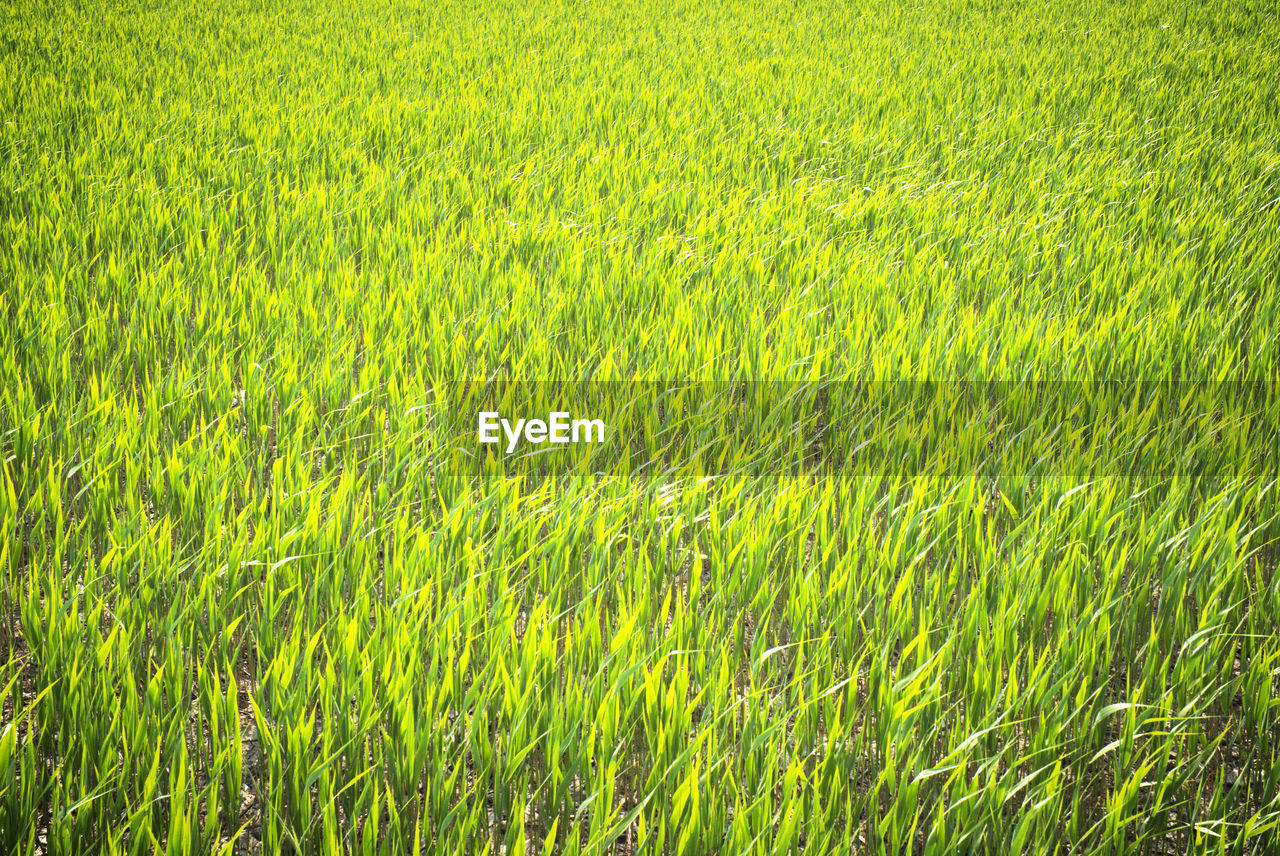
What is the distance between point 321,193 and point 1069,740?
3.32m

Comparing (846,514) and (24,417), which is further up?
(24,417)

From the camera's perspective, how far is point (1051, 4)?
10.5 meters

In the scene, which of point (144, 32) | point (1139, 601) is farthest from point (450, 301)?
point (144, 32)

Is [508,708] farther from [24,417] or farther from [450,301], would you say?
[450,301]

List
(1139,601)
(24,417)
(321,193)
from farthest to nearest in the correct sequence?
(321,193)
(24,417)
(1139,601)

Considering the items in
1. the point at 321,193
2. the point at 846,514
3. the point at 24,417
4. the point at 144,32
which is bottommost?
the point at 846,514

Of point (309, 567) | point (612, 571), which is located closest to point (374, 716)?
point (309, 567)

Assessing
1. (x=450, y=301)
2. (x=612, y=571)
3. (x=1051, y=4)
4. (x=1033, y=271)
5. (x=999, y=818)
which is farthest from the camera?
(x=1051, y=4)

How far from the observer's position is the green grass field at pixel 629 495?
3.59ft

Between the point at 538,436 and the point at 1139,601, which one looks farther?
the point at 538,436

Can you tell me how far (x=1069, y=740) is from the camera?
1147 millimetres

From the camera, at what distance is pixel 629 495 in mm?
1643

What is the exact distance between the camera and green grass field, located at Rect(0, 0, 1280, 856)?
109 centimetres

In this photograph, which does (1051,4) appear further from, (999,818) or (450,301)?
(999,818)
